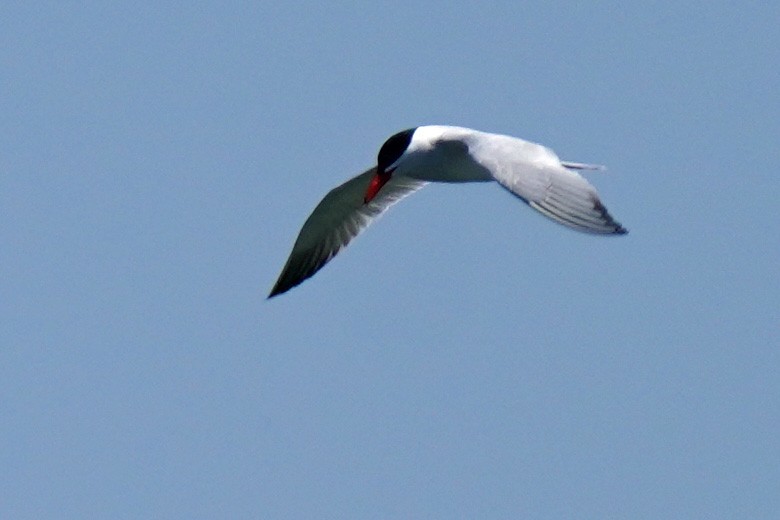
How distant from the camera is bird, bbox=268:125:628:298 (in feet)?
43.4

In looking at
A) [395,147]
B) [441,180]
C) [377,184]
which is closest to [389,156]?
A: [395,147]

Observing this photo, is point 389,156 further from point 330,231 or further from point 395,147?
point 330,231

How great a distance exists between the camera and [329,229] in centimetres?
1853

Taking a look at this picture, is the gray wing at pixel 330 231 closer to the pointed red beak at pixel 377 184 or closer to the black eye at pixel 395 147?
the pointed red beak at pixel 377 184

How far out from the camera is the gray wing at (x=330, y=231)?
18.4 m

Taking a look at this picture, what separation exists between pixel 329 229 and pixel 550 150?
414 centimetres

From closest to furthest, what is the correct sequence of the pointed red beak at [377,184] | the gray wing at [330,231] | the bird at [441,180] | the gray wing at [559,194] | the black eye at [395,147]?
the gray wing at [559,194] < the bird at [441,180] < the black eye at [395,147] < the pointed red beak at [377,184] < the gray wing at [330,231]

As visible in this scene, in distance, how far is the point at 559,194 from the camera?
13.4 metres

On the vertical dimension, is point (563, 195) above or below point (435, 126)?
below

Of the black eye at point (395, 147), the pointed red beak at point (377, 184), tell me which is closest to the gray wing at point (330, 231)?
the pointed red beak at point (377, 184)

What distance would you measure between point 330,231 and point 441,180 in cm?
220

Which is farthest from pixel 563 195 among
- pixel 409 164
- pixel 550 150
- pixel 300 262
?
pixel 300 262

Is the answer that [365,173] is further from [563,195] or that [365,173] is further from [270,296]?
[563,195]

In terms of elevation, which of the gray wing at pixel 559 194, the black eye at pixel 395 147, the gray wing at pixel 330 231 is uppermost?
the black eye at pixel 395 147
